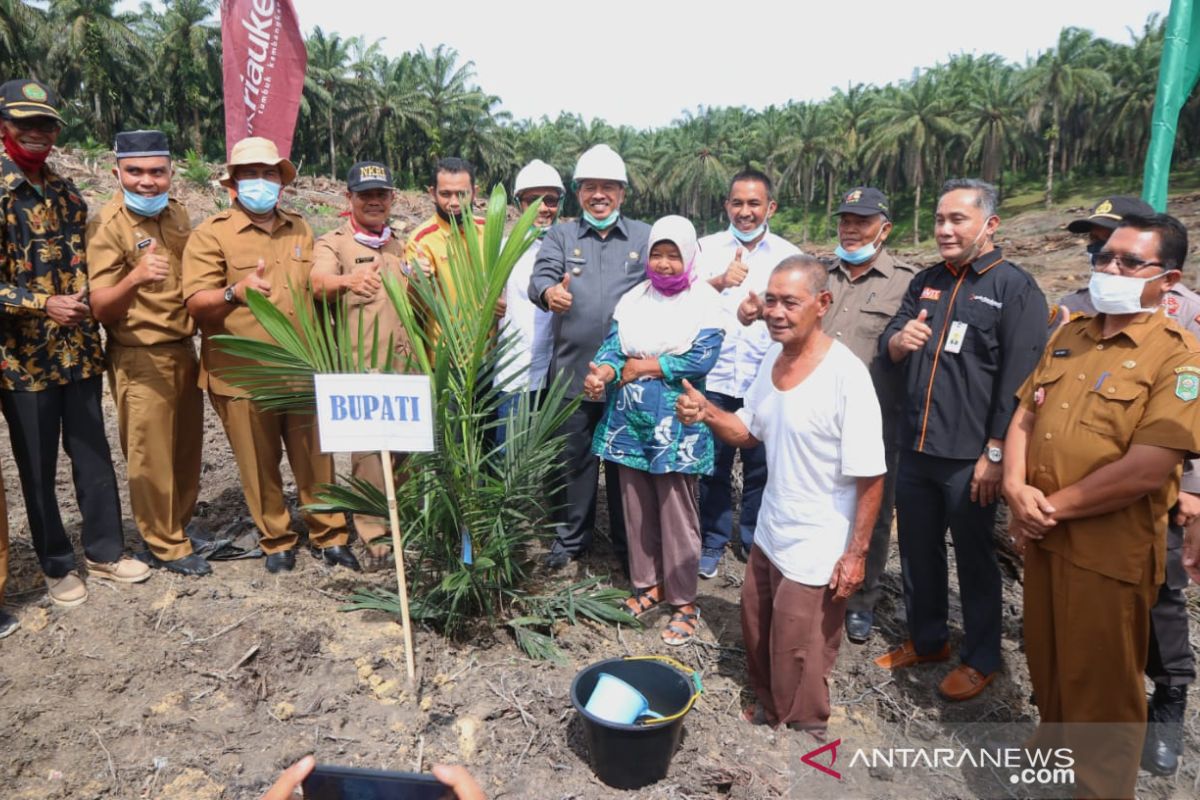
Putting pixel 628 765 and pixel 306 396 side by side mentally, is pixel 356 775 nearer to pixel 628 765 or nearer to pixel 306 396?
pixel 628 765

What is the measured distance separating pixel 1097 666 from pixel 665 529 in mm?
1741

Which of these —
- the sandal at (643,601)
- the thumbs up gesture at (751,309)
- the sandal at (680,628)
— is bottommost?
the sandal at (680,628)

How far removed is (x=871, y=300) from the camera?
11.7 ft

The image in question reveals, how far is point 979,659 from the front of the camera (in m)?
3.24

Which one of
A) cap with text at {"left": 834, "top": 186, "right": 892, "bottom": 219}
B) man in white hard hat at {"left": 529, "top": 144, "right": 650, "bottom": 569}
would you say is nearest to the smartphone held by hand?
man in white hard hat at {"left": 529, "top": 144, "right": 650, "bottom": 569}

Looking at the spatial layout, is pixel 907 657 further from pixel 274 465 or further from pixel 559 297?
pixel 274 465

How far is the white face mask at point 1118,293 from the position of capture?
7.55ft

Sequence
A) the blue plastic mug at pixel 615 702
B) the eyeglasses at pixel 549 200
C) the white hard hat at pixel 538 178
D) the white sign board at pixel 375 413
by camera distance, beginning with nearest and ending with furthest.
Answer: the blue plastic mug at pixel 615 702, the white sign board at pixel 375 413, the white hard hat at pixel 538 178, the eyeglasses at pixel 549 200

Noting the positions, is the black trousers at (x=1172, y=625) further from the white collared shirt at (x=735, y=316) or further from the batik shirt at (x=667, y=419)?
the white collared shirt at (x=735, y=316)

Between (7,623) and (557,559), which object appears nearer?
(7,623)

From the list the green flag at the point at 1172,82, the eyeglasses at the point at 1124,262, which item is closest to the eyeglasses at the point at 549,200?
the eyeglasses at the point at 1124,262

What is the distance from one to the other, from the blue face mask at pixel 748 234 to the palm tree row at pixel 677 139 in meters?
39.6

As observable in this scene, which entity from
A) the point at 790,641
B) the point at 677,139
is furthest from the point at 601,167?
the point at 677,139

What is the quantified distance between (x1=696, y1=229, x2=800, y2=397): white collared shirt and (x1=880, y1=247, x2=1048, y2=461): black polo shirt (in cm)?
113
